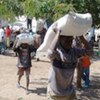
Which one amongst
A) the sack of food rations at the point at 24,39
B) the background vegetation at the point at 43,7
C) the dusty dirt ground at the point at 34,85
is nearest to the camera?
the background vegetation at the point at 43,7

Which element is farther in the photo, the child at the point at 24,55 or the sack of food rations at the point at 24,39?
the child at the point at 24,55

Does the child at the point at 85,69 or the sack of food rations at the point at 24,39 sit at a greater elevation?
the sack of food rations at the point at 24,39

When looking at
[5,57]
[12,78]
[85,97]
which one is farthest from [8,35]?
[85,97]

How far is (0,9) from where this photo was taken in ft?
27.6

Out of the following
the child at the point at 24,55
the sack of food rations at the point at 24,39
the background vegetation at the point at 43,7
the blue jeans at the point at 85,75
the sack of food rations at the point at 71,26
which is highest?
the background vegetation at the point at 43,7

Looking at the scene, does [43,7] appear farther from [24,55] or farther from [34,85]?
[34,85]

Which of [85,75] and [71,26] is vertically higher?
[71,26]

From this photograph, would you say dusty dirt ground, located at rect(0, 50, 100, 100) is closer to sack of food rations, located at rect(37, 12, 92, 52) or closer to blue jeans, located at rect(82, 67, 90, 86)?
blue jeans, located at rect(82, 67, 90, 86)

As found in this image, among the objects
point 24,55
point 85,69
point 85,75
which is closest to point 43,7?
point 24,55

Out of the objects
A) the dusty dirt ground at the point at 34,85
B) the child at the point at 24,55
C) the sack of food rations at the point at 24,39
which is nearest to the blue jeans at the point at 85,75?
the dusty dirt ground at the point at 34,85

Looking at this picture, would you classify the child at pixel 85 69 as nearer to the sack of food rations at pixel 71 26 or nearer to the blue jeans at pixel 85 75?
the blue jeans at pixel 85 75

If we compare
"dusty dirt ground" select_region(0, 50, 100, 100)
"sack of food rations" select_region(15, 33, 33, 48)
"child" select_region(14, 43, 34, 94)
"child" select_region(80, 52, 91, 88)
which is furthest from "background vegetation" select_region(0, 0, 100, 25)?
"dusty dirt ground" select_region(0, 50, 100, 100)

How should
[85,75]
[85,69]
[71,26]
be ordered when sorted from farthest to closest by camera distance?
[85,75], [85,69], [71,26]

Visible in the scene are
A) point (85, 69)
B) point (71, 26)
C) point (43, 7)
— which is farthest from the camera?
point (85, 69)
